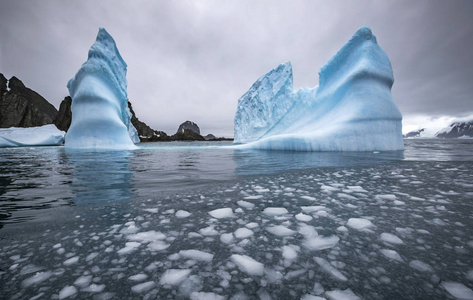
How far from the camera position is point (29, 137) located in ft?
69.8

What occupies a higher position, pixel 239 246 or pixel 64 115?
pixel 64 115

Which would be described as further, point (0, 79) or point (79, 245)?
point (0, 79)

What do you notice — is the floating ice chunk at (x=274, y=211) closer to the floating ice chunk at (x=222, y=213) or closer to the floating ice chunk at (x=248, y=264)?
the floating ice chunk at (x=222, y=213)

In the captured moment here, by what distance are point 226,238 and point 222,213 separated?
1.49 feet

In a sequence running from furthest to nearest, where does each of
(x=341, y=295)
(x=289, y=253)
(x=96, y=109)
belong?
(x=96, y=109), (x=289, y=253), (x=341, y=295)

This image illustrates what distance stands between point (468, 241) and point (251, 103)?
24835mm

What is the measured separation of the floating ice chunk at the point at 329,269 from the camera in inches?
36.9

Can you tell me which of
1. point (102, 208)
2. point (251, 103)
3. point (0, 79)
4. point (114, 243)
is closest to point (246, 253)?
point (114, 243)

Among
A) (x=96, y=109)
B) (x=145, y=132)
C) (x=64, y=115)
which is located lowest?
(x=96, y=109)

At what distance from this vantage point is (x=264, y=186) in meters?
2.87

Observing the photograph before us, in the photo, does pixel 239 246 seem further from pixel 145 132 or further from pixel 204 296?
pixel 145 132

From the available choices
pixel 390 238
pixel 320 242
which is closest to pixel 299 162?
pixel 390 238

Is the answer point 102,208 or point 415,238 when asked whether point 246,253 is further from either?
point 102,208

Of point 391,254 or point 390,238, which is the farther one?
point 390,238
